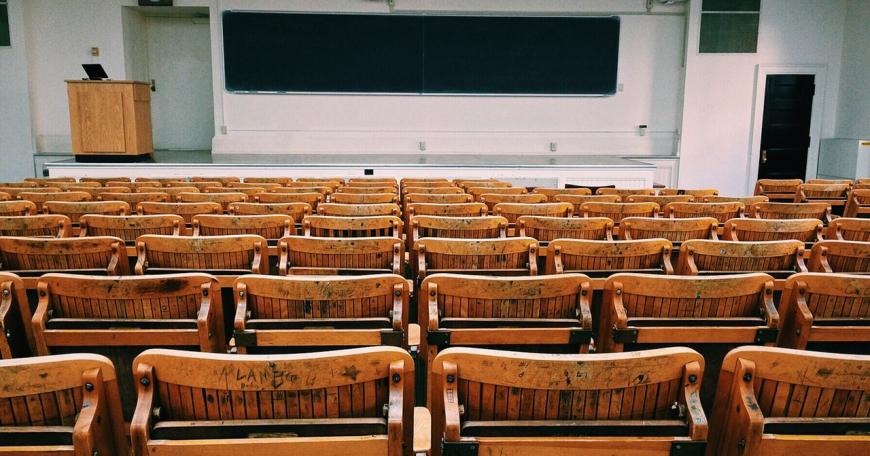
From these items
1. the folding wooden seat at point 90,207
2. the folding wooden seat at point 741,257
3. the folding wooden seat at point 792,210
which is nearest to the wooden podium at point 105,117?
the folding wooden seat at point 90,207

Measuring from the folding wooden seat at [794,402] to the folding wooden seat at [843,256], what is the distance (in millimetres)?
1605

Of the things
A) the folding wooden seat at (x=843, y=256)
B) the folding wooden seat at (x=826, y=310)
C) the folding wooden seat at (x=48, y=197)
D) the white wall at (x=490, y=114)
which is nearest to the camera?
the folding wooden seat at (x=826, y=310)

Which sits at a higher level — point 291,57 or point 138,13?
point 138,13

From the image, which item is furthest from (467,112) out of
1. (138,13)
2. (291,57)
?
(138,13)

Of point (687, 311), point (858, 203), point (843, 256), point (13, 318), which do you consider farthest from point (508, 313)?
point (858, 203)

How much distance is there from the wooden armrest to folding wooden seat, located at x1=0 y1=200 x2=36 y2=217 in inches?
125

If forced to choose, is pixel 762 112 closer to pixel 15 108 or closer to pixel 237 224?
pixel 237 224

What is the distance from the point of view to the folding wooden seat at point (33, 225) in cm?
332

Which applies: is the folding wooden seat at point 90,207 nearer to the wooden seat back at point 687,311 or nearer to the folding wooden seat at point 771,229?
the wooden seat back at point 687,311

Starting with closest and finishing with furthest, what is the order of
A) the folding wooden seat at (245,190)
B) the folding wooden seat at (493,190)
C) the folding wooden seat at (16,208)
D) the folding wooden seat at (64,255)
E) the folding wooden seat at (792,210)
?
the folding wooden seat at (64,255), the folding wooden seat at (16,208), the folding wooden seat at (792,210), the folding wooden seat at (245,190), the folding wooden seat at (493,190)

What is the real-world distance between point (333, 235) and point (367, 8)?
743cm

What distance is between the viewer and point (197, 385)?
1.35 m

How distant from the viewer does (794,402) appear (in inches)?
56.2

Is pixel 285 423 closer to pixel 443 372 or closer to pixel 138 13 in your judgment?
pixel 443 372
